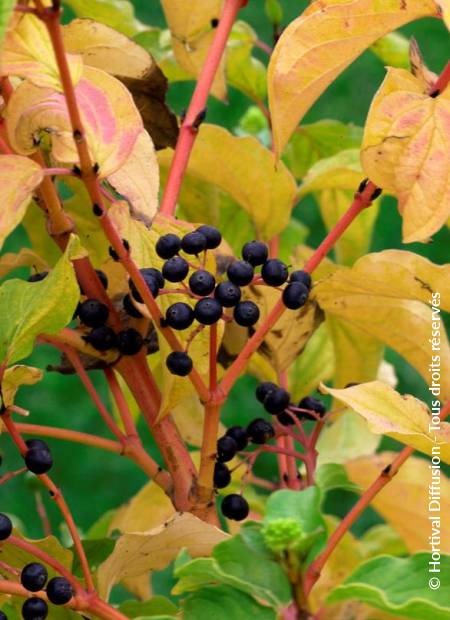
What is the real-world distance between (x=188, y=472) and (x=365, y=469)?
0.39ft

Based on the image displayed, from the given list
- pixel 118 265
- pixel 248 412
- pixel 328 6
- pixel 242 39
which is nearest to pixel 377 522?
pixel 248 412

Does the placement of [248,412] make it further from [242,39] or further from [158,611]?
[158,611]

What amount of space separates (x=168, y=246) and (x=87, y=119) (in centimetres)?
8

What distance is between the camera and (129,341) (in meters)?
0.60

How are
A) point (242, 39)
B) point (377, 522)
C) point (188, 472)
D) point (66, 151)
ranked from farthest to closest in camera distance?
point (377, 522), point (242, 39), point (188, 472), point (66, 151)

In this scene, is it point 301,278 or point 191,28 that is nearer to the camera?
point 301,278

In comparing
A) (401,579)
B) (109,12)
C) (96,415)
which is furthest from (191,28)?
(96,415)

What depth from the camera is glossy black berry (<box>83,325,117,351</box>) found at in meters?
0.60

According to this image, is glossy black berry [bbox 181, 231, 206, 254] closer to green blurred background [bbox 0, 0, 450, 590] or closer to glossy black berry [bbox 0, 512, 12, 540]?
glossy black berry [bbox 0, 512, 12, 540]

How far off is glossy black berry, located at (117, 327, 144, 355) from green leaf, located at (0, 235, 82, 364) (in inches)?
3.3

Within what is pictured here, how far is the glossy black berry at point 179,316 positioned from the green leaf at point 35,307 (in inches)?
1.9

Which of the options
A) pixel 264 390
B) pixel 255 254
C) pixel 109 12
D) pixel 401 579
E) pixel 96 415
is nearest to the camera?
pixel 401 579

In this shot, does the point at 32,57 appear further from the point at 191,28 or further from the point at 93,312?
the point at 191,28

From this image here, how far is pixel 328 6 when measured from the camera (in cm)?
50
